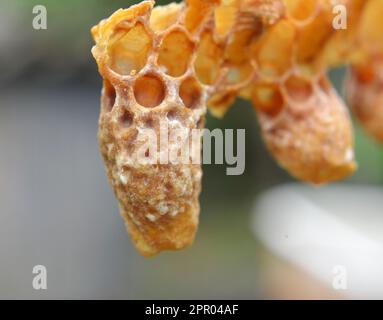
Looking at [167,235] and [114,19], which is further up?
[114,19]

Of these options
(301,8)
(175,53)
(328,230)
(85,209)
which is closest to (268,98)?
(301,8)

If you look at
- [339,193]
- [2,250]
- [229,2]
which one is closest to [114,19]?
[229,2]

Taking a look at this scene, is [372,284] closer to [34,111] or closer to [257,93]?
[34,111]

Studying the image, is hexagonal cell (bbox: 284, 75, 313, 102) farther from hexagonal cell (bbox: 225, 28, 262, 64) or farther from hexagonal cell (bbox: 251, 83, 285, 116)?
hexagonal cell (bbox: 225, 28, 262, 64)

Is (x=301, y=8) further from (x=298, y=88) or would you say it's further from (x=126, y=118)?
(x=126, y=118)

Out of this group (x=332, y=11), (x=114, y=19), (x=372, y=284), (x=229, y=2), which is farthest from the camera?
(x=372, y=284)

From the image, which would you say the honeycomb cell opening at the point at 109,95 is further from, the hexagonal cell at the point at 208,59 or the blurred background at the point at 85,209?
the blurred background at the point at 85,209

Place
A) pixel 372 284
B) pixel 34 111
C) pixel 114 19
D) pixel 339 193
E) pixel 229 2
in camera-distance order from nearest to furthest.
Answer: pixel 114 19 < pixel 229 2 < pixel 372 284 < pixel 34 111 < pixel 339 193
